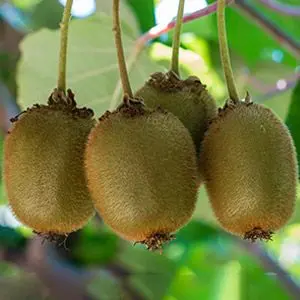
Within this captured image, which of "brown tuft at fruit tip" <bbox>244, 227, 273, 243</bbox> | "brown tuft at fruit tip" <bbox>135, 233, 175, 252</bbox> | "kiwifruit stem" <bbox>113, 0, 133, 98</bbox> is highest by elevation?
"kiwifruit stem" <bbox>113, 0, 133, 98</bbox>

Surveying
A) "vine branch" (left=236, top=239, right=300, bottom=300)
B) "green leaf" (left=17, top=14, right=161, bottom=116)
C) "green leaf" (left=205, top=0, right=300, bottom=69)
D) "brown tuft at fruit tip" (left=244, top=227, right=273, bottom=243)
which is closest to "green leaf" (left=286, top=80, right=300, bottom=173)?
"green leaf" (left=17, top=14, right=161, bottom=116)

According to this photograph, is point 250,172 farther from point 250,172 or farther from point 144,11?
point 144,11

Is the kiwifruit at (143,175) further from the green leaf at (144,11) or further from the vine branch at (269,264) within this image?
the vine branch at (269,264)

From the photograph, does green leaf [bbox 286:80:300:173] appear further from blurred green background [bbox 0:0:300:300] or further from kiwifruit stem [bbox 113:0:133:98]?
kiwifruit stem [bbox 113:0:133:98]

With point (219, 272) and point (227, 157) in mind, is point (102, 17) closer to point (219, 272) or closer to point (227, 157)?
point (227, 157)

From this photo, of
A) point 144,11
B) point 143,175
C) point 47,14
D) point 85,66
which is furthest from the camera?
point 47,14

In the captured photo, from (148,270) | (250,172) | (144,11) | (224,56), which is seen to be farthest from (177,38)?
(148,270)

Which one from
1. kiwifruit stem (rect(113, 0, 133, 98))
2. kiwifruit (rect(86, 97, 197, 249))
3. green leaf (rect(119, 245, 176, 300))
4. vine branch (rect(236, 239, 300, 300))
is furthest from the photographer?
green leaf (rect(119, 245, 176, 300))
